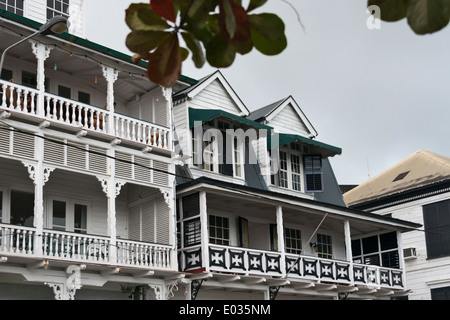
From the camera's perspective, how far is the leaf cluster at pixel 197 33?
7.78 feet

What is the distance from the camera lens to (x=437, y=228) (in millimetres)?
34156

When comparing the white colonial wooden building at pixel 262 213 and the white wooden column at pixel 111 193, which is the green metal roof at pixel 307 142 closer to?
the white colonial wooden building at pixel 262 213

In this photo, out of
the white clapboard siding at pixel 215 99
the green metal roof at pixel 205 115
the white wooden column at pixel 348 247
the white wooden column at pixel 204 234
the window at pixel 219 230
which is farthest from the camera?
the white wooden column at pixel 348 247

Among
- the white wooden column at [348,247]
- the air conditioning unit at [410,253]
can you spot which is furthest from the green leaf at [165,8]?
the air conditioning unit at [410,253]

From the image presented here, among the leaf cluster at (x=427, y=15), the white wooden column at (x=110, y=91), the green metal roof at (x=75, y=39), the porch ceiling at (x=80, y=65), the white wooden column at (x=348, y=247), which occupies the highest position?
the green metal roof at (x=75, y=39)

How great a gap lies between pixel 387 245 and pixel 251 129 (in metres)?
8.78

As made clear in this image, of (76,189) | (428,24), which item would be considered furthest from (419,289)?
(428,24)

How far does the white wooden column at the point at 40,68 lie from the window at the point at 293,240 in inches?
493

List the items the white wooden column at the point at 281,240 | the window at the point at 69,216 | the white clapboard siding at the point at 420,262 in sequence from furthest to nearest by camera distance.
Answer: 1. the white clapboard siding at the point at 420,262
2. the white wooden column at the point at 281,240
3. the window at the point at 69,216

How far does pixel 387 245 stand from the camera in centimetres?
3262

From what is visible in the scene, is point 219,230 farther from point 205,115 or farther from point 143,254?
point 143,254

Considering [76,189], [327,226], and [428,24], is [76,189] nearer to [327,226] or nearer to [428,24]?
[327,226]

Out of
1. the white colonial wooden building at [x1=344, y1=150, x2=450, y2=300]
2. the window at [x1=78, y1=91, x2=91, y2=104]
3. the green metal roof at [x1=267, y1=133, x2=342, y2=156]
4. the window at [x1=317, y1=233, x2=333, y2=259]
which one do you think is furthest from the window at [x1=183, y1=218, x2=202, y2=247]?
the white colonial wooden building at [x1=344, y1=150, x2=450, y2=300]

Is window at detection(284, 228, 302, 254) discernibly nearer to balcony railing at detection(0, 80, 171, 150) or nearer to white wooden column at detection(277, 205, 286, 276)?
white wooden column at detection(277, 205, 286, 276)
